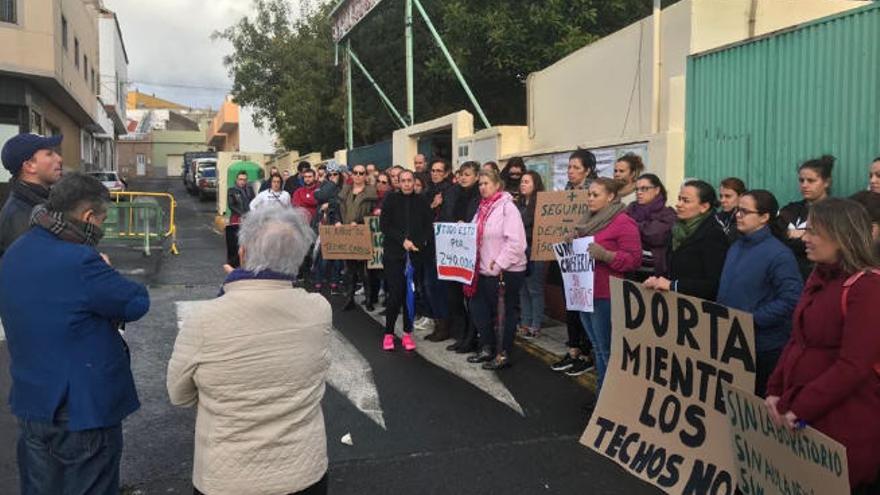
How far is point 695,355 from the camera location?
401 centimetres

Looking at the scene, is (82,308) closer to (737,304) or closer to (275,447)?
(275,447)

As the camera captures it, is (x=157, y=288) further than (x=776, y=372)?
Yes

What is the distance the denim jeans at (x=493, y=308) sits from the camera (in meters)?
6.71

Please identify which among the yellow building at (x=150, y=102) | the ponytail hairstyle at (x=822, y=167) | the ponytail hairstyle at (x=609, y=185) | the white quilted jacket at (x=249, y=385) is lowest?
the white quilted jacket at (x=249, y=385)

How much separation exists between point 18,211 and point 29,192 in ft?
0.38

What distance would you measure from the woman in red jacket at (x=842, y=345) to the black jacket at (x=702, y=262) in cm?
150

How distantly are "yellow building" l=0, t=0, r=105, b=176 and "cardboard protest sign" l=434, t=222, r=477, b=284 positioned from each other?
1990cm

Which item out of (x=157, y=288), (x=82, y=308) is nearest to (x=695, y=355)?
(x=82, y=308)

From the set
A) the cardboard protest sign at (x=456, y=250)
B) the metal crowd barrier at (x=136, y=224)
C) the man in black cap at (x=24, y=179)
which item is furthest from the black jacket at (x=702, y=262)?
the metal crowd barrier at (x=136, y=224)

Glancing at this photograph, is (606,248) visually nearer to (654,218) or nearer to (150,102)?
(654,218)

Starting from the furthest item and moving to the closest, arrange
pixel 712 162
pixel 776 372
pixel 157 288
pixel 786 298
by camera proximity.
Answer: pixel 157 288
pixel 712 162
pixel 786 298
pixel 776 372

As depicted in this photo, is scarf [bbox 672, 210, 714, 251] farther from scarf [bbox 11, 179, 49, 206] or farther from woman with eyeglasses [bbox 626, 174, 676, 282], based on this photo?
scarf [bbox 11, 179, 49, 206]

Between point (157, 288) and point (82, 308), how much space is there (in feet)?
29.2

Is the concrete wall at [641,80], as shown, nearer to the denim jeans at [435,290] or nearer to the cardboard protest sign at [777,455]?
the denim jeans at [435,290]
